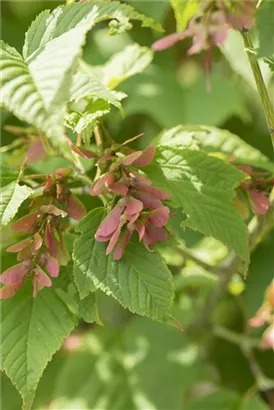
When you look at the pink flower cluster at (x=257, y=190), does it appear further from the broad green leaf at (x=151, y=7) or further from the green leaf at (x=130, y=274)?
the broad green leaf at (x=151, y=7)

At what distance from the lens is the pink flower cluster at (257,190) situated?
0.83 metres

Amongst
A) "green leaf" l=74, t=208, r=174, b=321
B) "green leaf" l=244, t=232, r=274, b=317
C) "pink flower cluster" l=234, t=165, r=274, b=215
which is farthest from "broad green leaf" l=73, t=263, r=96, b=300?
"green leaf" l=244, t=232, r=274, b=317

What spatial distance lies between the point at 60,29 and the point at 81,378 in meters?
0.76

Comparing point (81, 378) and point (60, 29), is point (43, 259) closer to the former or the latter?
point (60, 29)

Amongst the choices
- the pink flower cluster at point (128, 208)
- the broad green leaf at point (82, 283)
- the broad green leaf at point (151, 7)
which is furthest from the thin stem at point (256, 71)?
the broad green leaf at point (151, 7)

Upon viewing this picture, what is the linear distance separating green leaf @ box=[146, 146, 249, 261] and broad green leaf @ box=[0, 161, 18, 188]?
14 cm

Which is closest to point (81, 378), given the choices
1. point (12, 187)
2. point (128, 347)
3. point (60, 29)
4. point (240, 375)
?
point (128, 347)

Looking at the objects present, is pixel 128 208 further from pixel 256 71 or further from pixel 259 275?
pixel 259 275

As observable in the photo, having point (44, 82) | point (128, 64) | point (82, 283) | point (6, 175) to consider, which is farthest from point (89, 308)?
point (128, 64)

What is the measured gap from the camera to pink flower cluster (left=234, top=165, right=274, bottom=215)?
2.73 feet

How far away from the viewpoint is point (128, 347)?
1303mm

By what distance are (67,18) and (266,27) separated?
0.18 metres

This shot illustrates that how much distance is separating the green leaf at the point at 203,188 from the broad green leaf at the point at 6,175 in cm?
14

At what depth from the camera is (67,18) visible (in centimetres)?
67
